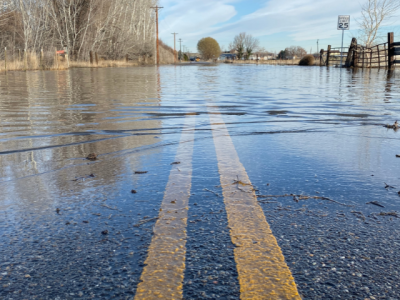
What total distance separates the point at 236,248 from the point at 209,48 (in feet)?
527

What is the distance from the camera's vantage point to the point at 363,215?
6.53 ft

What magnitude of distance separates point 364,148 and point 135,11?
2260 inches

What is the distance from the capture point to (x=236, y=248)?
162cm

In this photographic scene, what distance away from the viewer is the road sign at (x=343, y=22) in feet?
112

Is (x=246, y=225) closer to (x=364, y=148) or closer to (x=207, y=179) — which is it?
(x=207, y=179)

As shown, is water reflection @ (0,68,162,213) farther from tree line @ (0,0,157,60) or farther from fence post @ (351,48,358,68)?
fence post @ (351,48,358,68)

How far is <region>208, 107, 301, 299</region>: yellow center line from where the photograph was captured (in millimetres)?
1332

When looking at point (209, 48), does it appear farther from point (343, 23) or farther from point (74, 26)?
point (343, 23)

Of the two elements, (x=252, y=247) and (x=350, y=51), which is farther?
(x=350, y=51)

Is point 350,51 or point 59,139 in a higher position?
point 350,51

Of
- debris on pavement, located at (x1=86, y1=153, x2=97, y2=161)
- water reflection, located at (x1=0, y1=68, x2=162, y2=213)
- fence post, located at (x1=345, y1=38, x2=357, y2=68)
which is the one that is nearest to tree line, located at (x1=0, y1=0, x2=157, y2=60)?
water reflection, located at (x1=0, y1=68, x2=162, y2=213)

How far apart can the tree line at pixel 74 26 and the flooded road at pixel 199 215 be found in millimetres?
23974

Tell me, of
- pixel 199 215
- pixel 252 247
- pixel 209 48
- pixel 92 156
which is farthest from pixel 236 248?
pixel 209 48

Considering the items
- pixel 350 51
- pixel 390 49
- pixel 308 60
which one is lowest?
pixel 390 49
